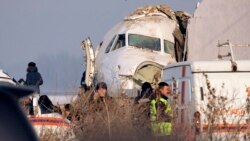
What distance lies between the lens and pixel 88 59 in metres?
23.1

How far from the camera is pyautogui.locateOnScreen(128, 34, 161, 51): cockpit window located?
22.8 meters

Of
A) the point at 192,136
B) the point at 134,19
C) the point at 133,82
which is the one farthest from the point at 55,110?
the point at 134,19

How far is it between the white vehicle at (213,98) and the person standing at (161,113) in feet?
0.96

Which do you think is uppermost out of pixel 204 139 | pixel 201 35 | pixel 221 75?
pixel 201 35

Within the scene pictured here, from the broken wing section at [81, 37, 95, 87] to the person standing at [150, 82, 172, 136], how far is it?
31.2 ft

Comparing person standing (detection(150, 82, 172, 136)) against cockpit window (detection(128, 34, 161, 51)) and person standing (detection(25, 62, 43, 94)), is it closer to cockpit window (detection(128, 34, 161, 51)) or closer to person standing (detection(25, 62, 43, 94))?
person standing (detection(25, 62, 43, 94))

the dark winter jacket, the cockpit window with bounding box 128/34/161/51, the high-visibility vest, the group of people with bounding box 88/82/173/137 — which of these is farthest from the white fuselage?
the high-visibility vest

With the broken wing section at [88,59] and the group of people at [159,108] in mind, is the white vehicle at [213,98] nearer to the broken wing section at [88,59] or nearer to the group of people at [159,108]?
the group of people at [159,108]

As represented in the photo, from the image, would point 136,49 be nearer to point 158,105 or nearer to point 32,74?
point 32,74

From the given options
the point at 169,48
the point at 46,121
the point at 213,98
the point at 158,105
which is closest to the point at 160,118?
the point at 158,105

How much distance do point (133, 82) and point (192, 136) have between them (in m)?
8.51

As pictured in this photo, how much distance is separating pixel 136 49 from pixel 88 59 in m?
1.40

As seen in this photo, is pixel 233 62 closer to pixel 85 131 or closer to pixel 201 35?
pixel 85 131

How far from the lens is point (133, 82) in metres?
20.3
